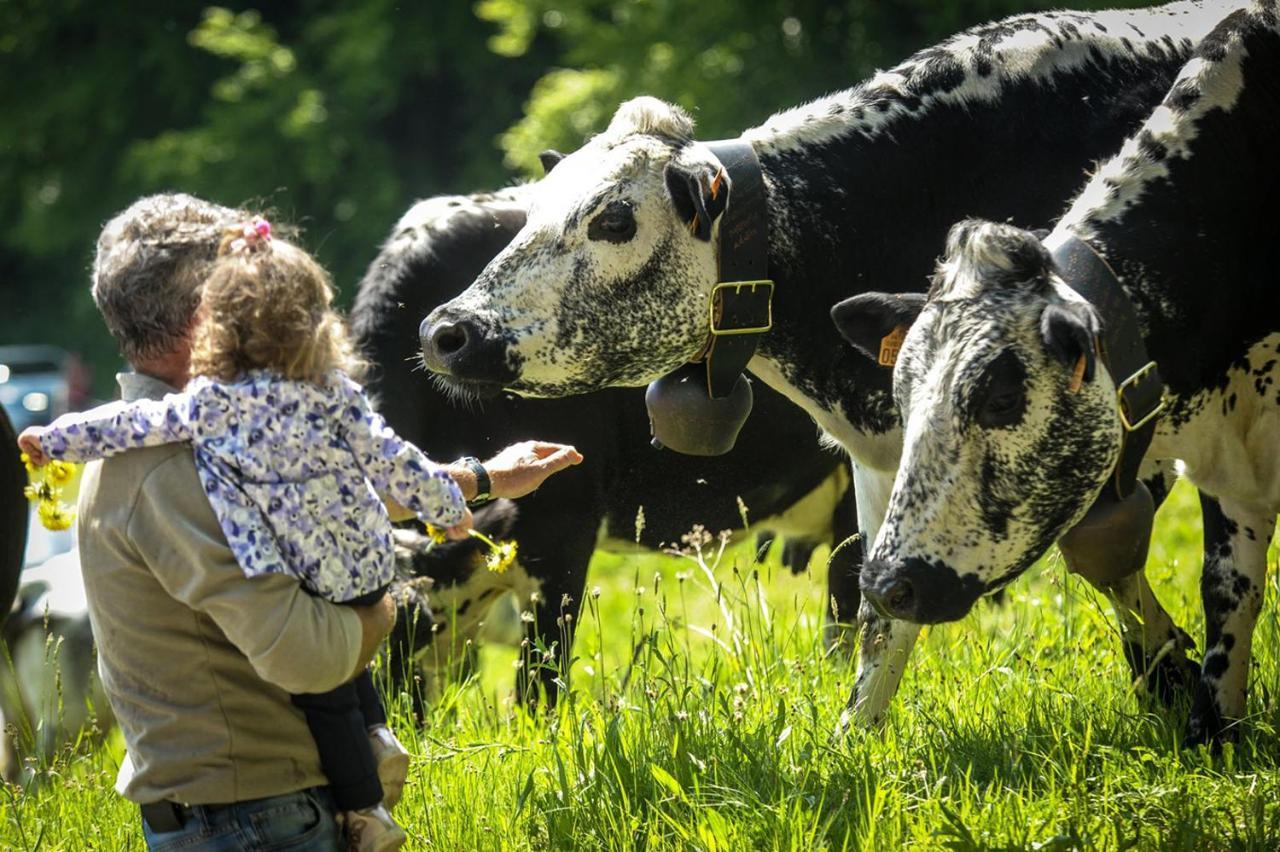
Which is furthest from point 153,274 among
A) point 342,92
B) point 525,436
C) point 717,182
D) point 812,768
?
point 342,92

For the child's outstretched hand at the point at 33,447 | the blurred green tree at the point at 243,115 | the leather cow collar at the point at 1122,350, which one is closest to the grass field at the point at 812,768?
the leather cow collar at the point at 1122,350

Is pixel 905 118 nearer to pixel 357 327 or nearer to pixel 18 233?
pixel 357 327

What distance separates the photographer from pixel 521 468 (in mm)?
3438

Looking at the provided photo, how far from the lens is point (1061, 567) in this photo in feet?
17.5

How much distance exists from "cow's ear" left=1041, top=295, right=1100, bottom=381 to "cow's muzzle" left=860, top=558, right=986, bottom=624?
1.56 ft

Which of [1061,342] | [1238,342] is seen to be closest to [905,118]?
[1238,342]

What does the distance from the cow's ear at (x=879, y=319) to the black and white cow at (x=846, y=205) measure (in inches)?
21.7

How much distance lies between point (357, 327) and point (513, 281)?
4.57ft

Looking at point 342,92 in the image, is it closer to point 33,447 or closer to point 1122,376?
point 1122,376

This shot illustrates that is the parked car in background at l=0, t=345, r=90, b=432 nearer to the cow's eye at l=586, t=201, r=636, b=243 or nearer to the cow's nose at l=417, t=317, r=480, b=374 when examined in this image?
the cow's nose at l=417, t=317, r=480, b=374

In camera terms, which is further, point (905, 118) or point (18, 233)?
point (18, 233)

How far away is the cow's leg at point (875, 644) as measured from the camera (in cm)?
447

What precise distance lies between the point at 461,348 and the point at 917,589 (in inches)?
53.9

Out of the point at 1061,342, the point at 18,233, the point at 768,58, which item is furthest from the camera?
the point at 18,233
